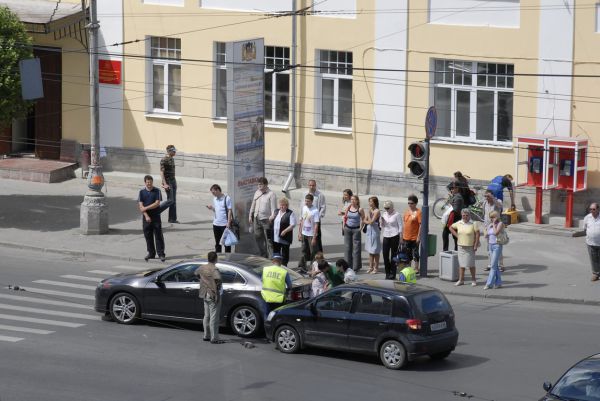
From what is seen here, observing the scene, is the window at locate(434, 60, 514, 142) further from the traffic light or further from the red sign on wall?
the red sign on wall

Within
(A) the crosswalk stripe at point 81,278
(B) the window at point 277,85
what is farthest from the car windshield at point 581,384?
(B) the window at point 277,85

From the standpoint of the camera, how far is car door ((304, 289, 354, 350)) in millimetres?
17938

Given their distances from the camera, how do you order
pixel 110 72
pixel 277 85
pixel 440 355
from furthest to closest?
1. pixel 110 72
2. pixel 277 85
3. pixel 440 355

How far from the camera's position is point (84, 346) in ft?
61.8

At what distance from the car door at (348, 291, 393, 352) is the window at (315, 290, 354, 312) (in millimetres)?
145

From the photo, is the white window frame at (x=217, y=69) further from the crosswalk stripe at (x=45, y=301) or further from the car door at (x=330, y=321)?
the car door at (x=330, y=321)

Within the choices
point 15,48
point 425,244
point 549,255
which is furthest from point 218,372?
point 15,48

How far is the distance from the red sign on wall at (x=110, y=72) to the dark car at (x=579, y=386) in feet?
80.7

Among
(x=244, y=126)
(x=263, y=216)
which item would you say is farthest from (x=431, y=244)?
(x=244, y=126)

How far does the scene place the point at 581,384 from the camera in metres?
13.1

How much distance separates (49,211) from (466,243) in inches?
504

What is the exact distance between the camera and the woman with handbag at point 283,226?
83.1 feet

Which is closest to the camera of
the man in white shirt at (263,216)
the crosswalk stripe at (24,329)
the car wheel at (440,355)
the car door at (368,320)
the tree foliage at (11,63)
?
the car door at (368,320)

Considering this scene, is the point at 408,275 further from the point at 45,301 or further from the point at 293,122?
the point at 293,122
